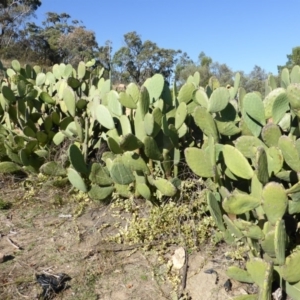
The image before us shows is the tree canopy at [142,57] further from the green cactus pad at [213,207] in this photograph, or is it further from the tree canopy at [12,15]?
the green cactus pad at [213,207]

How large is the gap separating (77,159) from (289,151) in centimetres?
140

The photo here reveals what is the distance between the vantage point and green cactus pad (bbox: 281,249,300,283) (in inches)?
70.3

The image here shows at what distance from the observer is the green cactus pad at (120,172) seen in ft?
8.73

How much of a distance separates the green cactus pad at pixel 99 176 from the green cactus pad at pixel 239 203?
3.77 feet

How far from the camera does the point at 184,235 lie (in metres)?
2.45

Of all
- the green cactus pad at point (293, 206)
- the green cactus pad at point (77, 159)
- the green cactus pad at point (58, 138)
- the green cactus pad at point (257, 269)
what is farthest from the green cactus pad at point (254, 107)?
the green cactus pad at point (58, 138)

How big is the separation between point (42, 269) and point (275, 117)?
1.39 m

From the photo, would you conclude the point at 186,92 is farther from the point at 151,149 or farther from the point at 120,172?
the point at 120,172

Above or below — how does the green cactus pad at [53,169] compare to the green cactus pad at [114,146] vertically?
below

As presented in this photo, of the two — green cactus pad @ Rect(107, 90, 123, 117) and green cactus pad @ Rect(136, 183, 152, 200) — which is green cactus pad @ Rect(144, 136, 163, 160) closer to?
green cactus pad @ Rect(136, 183, 152, 200)

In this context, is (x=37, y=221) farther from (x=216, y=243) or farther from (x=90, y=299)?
(x=216, y=243)

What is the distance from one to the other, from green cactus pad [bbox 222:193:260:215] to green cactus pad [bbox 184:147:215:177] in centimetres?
40

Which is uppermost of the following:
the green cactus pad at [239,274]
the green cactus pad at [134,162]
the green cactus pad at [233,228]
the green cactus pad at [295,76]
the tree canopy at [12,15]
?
the tree canopy at [12,15]

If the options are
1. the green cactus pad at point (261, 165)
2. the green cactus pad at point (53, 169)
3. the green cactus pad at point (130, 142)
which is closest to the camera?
the green cactus pad at point (261, 165)
